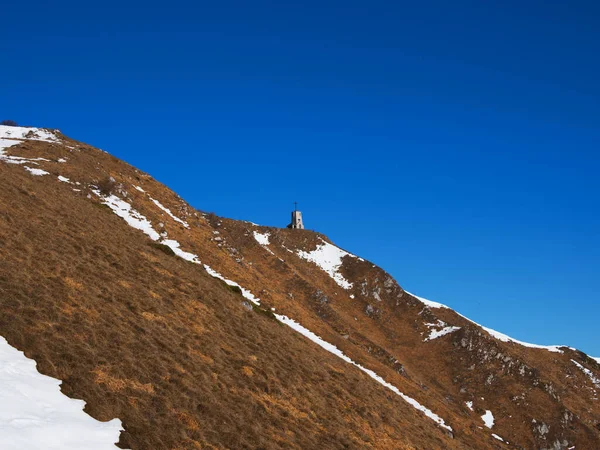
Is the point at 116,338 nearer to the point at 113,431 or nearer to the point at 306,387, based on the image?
the point at 113,431

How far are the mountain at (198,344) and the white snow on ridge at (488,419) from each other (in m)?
0.23

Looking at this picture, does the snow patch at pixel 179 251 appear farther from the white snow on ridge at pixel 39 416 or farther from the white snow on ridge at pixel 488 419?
the white snow on ridge at pixel 488 419

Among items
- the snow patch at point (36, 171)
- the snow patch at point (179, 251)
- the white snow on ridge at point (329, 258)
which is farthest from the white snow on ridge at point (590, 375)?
the snow patch at point (36, 171)

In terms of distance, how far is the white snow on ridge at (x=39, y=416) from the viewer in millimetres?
13102

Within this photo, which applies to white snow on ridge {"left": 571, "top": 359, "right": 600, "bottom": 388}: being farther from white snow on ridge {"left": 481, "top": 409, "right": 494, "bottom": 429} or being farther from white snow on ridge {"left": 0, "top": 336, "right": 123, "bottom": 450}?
white snow on ridge {"left": 0, "top": 336, "right": 123, "bottom": 450}

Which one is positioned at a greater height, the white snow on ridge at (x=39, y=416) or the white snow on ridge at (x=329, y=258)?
the white snow on ridge at (x=329, y=258)

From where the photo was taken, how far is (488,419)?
61.1m

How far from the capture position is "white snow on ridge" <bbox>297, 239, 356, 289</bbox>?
288 ft

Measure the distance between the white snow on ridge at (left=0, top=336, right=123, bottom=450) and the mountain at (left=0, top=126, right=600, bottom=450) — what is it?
0.97 ft

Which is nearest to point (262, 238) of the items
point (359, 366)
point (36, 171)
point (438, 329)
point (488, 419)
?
point (438, 329)

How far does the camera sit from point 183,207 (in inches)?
2515

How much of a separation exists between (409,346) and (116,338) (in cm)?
6015

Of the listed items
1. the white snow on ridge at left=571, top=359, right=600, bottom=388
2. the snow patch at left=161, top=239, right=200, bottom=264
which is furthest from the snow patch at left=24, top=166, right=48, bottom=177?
the white snow on ridge at left=571, top=359, right=600, bottom=388

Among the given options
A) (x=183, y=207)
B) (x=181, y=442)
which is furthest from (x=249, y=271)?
(x=181, y=442)
